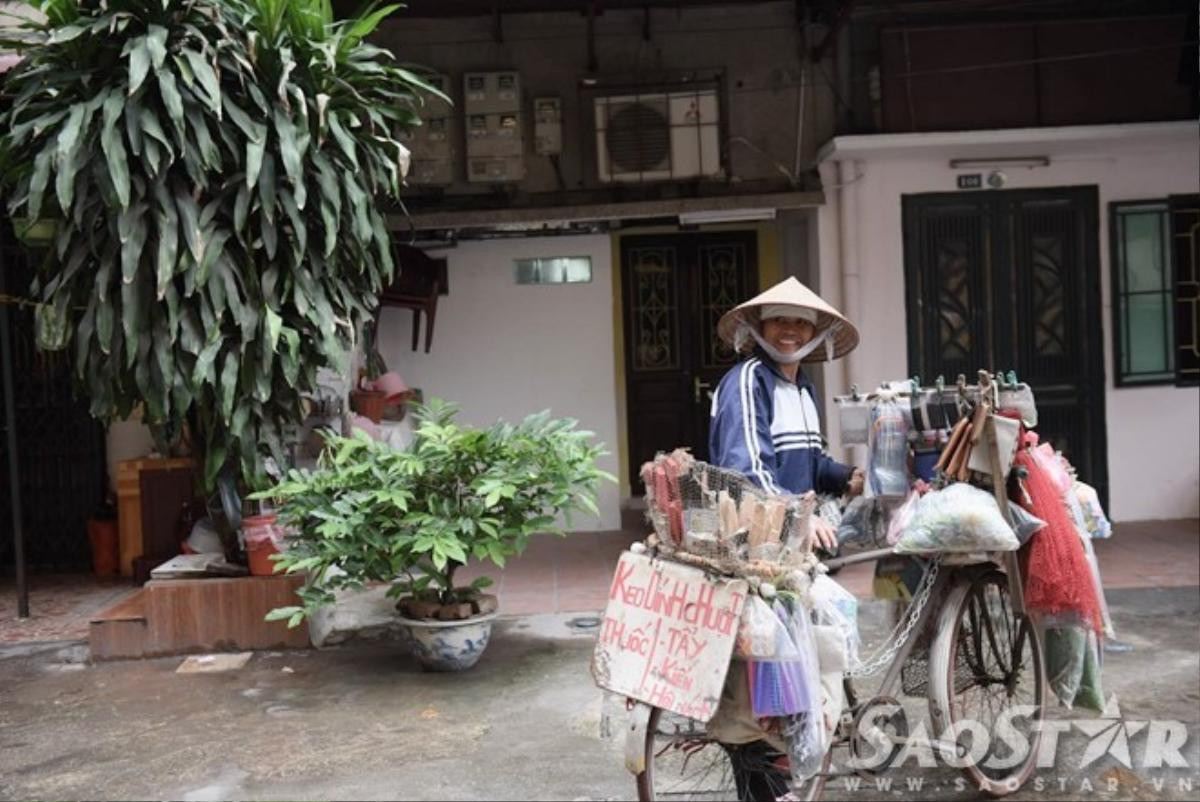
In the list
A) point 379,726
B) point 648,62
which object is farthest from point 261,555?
point 648,62

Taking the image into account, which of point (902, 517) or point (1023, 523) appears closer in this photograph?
point (1023, 523)

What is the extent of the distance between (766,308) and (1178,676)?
118 inches

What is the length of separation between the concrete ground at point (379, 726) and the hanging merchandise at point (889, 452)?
1.13 meters

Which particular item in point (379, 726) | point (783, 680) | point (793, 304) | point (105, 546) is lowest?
point (379, 726)

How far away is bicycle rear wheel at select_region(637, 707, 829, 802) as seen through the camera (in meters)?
3.63

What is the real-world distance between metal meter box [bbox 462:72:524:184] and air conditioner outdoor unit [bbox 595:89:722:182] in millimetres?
641

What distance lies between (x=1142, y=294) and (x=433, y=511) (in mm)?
6194

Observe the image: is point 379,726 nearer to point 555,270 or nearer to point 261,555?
point 261,555

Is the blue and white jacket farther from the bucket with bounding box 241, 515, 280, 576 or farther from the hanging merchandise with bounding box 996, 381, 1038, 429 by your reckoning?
the bucket with bounding box 241, 515, 280, 576

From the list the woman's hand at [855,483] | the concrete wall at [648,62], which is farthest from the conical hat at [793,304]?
the concrete wall at [648,62]

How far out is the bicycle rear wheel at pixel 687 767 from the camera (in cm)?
363

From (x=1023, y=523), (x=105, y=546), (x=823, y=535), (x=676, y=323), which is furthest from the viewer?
(x=676, y=323)

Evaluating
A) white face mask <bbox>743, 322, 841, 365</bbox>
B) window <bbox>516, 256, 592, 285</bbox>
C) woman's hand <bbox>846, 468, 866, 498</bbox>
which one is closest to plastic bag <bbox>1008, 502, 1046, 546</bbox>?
woman's hand <bbox>846, 468, 866, 498</bbox>

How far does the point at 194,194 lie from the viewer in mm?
5762
